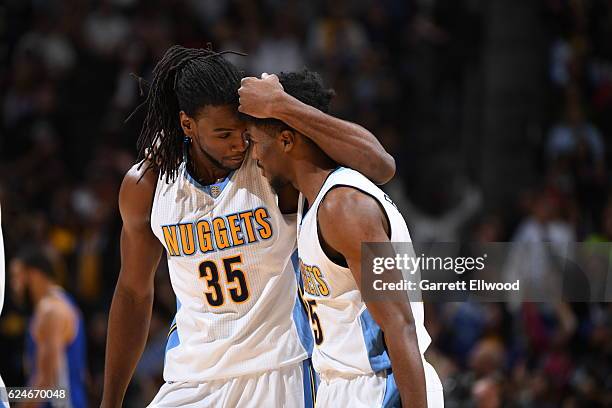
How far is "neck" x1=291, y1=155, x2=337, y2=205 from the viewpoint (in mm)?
3643

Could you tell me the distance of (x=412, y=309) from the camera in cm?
367

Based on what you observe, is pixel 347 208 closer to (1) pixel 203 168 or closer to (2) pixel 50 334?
(1) pixel 203 168

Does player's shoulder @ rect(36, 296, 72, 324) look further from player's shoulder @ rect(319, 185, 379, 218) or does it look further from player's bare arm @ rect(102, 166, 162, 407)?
player's shoulder @ rect(319, 185, 379, 218)

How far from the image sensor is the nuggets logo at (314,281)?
11.9 ft

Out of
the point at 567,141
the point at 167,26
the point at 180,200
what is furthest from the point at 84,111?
the point at 180,200

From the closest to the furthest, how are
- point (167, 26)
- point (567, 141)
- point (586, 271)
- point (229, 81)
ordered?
point (229, 81)
point (586, 271)
point (567, 141)
point (167, 26)

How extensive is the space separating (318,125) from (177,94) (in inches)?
27.7

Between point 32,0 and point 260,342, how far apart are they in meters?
7.99

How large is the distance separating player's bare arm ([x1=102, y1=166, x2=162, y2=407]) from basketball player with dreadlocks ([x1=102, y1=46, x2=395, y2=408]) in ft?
0.47

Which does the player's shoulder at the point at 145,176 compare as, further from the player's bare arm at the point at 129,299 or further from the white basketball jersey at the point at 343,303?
the white basketball jersey at the point at 343,303

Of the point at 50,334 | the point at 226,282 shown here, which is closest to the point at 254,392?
the point at 226,282

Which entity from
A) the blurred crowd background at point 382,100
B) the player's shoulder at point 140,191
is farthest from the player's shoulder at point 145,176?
the blurred crowd background at point 382,100

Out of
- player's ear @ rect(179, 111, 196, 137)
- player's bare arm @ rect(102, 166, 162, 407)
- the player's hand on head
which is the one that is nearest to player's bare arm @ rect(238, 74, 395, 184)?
the player's hand on head

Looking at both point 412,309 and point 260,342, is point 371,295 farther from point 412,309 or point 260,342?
point 260,342
